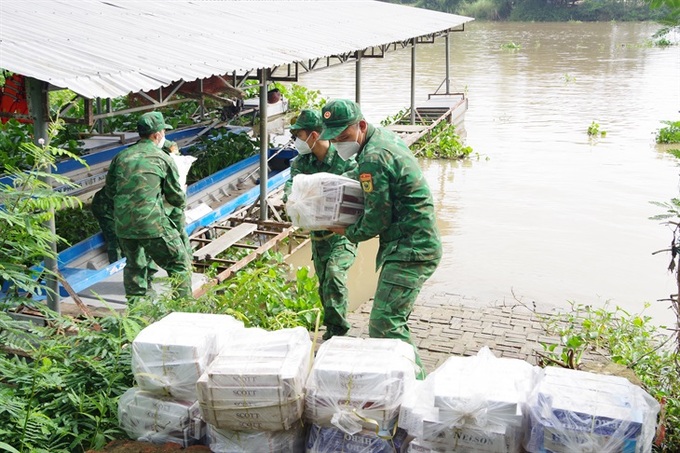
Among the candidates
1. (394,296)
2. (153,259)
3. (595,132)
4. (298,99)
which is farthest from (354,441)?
(595,132)

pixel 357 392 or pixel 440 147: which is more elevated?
pixel 357 392

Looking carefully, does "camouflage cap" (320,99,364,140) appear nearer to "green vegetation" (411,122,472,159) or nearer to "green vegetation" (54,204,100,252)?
"green vegetation" (54,204,100,252)

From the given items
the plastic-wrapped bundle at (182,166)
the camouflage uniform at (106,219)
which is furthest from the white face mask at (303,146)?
the camouflage uniform at (106,219)

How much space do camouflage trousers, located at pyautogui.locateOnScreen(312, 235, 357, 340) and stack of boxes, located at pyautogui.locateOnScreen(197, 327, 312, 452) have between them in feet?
7.47

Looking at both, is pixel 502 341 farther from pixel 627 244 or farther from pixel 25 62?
pixel 627 244

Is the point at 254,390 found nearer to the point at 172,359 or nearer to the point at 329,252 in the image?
the point at 172,359

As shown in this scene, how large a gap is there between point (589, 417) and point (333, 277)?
297cm

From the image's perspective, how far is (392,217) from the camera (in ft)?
15.7

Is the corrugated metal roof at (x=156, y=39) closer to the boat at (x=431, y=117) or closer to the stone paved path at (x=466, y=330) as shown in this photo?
the boat at (x=431, y=117)

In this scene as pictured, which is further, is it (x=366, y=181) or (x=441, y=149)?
(x=441, y=149)

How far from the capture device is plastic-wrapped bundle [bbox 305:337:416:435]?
3363 millimetres

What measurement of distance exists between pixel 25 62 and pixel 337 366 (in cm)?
351

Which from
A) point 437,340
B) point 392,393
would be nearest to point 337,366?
point 392,393

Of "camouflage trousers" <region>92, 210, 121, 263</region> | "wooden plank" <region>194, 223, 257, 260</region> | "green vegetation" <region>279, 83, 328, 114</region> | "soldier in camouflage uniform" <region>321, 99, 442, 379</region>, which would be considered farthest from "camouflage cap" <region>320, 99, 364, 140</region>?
"green vegetation" <region>279, 83, 328, 114</region>
